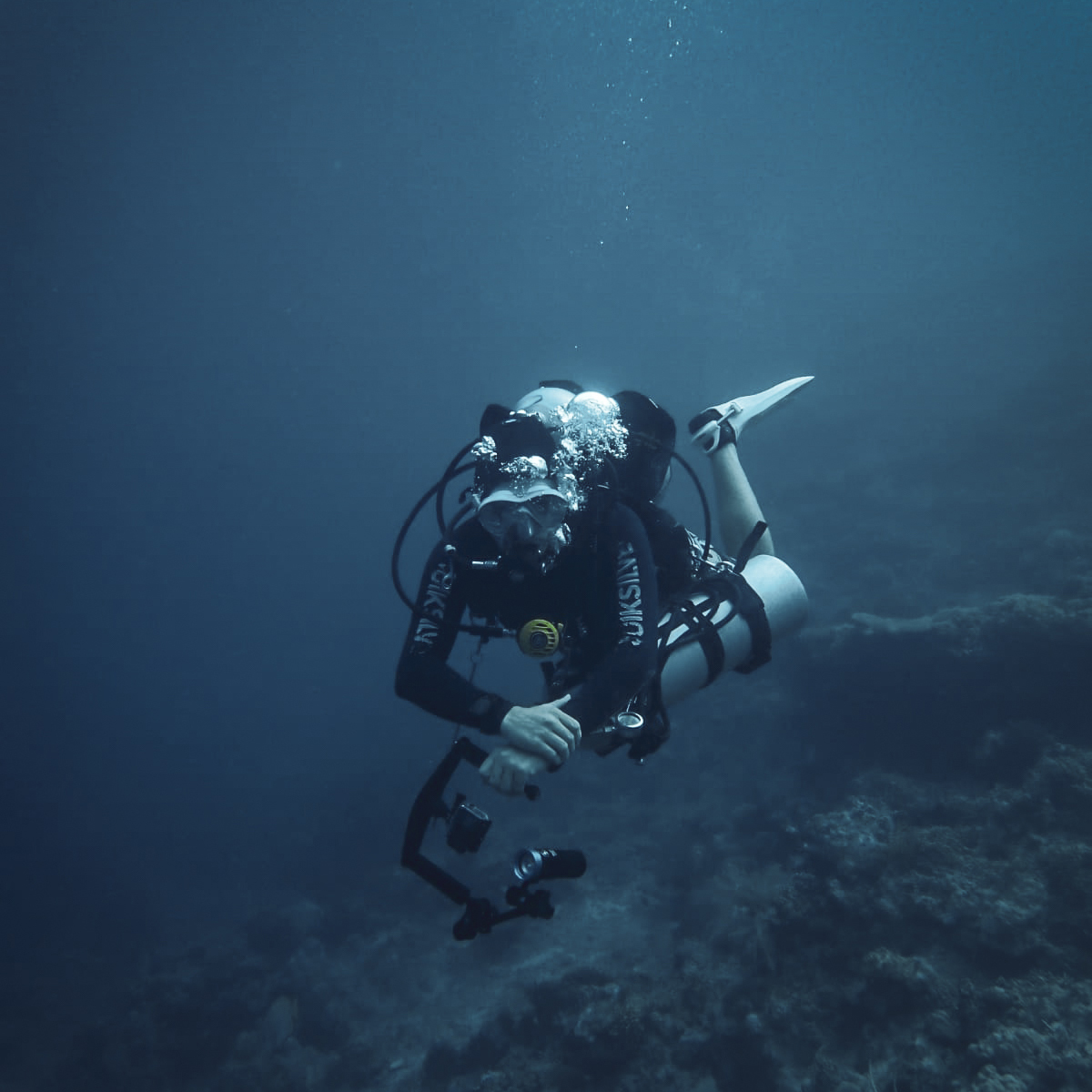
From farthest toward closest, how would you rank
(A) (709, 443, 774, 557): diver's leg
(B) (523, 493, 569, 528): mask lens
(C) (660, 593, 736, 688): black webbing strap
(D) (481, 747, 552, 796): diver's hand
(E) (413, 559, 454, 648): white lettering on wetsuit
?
(A) (709, 443, 774, 557): diver's leg < (C) (660, 593, 736, 688): black webbing strap < (E) (413, 559, 454, 648): white lettering on wetsuit < (B) (523, 493, 569, 528): mask lens < (D) (481, 747, 552, 796): diver's hand

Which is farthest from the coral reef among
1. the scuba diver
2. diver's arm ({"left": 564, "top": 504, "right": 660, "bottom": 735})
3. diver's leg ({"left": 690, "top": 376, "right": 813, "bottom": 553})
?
diver's arm ({"left": 564, "top": 504, "right": 660, "bottom": 735})

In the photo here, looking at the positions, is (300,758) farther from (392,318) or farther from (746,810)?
(392,318)

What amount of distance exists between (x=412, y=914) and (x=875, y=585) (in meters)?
15.2

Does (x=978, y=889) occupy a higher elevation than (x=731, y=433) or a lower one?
lower

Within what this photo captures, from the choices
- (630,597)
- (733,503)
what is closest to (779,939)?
(733,503)

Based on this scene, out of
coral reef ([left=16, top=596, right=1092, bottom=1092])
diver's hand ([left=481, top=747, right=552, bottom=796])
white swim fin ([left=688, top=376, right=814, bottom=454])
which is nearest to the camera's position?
diver's hand ([left=481, top=747, right=552, bottom=796])

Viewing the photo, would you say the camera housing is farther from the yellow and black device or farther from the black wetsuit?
the yellow and black device

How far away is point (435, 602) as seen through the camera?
126 inches

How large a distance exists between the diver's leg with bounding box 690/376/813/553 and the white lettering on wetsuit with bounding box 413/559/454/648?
2555 millimetres

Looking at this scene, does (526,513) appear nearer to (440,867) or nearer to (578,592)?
(578,592)

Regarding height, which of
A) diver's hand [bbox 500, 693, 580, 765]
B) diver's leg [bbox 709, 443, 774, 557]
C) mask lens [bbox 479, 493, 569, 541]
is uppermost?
diver's leg [bbox 709, 443, 774, 557]

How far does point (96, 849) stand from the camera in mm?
26828

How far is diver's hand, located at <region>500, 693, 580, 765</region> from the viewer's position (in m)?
2.43

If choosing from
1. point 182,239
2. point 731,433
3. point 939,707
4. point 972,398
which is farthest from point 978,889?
point 182,239
